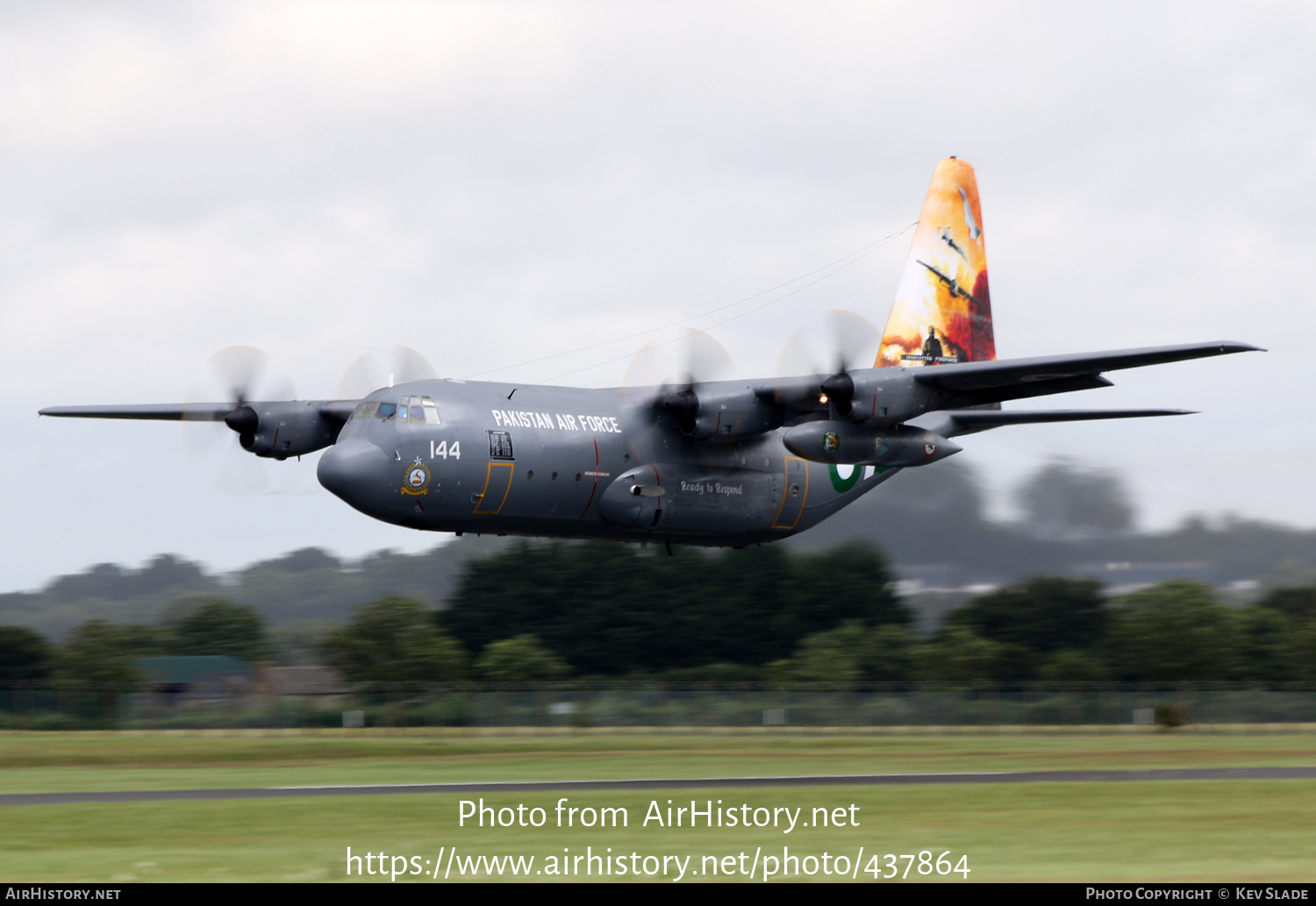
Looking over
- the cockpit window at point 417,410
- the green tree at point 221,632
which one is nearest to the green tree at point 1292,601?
the cockpit window at point 417,410

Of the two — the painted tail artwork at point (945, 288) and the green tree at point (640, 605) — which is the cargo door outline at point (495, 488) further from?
the green tree at point (640, 605)

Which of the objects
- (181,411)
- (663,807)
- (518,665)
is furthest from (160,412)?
(518,665)

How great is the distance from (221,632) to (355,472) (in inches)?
2254

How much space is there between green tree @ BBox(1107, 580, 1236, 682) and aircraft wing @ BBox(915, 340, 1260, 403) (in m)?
24.9

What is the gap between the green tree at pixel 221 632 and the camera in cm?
8150

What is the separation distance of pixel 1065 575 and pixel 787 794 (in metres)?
32.6

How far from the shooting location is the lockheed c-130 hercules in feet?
98.0

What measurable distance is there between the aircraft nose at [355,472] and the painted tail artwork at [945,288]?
14463 millimetres

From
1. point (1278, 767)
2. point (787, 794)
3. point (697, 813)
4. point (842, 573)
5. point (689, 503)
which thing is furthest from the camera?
point (842, 573)

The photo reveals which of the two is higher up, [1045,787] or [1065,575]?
[1065,575]

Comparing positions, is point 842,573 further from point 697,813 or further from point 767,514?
point 697,813

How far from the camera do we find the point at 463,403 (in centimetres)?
3075

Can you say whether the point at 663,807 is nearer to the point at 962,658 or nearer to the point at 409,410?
the point at 409,410

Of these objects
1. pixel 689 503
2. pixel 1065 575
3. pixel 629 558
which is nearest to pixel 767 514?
pixel 689 503
